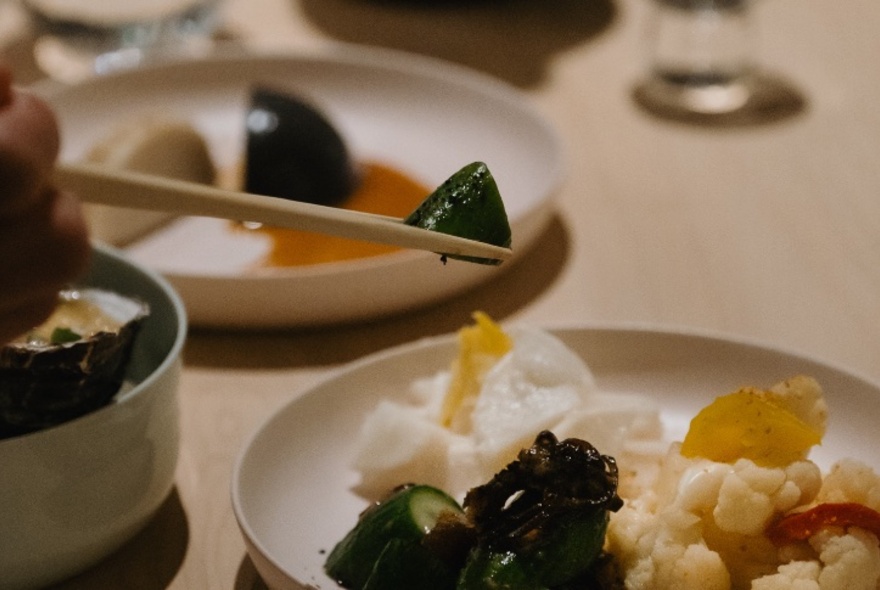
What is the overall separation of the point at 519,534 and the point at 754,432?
0.65 feet

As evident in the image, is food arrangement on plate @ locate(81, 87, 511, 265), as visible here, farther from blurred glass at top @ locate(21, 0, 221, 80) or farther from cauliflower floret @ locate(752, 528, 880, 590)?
cauliflower floret @ locate(752, 528, 880, 590)

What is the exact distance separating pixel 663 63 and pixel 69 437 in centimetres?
155

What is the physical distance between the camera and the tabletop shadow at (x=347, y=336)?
50.4 inches

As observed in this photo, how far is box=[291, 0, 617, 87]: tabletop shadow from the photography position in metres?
2.26

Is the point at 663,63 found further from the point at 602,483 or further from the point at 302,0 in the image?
the point at 602,483

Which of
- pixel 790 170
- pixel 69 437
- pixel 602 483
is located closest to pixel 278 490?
pixel 69 437

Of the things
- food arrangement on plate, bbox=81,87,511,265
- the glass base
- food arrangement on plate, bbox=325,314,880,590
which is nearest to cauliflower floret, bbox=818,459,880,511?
food arrangement on plate, bbox=325,314,880,590

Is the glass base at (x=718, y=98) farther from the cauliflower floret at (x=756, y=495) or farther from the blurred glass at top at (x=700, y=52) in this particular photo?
the cauliflower floret at (x=756, y=495)

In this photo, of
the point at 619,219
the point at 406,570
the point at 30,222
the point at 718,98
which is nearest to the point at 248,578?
the point at 406,570

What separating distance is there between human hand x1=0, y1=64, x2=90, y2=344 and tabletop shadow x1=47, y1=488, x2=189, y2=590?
A: 0.35m

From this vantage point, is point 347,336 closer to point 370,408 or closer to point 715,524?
point 370,408

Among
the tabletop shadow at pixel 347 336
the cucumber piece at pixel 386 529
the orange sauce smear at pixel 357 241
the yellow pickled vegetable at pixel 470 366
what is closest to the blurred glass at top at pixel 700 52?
the orange sauce smear at pixel 357 241

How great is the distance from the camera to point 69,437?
0.81 metres

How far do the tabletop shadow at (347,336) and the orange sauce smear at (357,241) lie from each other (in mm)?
110
